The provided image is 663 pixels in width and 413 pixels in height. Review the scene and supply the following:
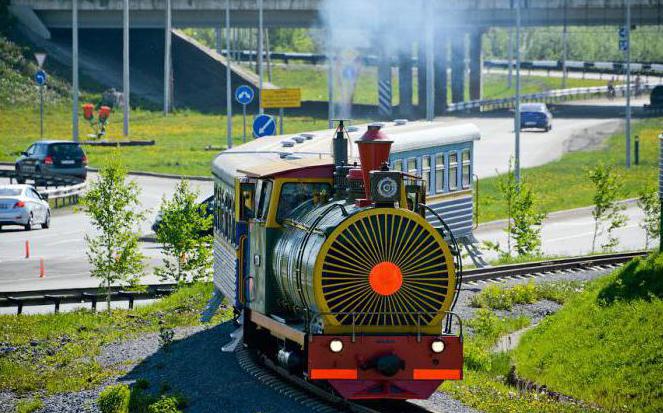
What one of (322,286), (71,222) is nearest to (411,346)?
(322,286)

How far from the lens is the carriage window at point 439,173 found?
29.2 meters

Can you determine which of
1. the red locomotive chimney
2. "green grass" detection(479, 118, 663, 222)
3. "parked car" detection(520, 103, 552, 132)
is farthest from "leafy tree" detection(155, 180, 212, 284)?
"parked car" detection(520, 103, 552, 132)

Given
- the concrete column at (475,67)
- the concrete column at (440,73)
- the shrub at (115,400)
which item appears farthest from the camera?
the concrete column at (475,67)

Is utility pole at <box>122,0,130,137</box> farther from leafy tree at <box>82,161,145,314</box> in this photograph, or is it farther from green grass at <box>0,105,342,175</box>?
leafy tree at <box>82,161,145,314</box>

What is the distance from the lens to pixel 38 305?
1064 inches

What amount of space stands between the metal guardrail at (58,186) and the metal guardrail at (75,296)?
18507mm

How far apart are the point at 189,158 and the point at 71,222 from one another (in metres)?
17.9

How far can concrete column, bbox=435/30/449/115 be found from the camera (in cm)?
8538

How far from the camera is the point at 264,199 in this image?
17.5 metres

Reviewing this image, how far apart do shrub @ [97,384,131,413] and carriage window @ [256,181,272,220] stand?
289 cm

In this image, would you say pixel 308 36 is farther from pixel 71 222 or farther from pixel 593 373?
pixel 593 373

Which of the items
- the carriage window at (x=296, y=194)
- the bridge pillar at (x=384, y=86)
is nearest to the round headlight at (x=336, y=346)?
the carriage window at (x=296, y=194)

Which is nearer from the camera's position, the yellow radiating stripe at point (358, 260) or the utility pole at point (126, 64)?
the yellow radiating stripe at point (358, 260)

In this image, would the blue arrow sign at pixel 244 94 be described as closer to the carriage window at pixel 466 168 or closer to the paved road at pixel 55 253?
the paved road at pixel 55 253
